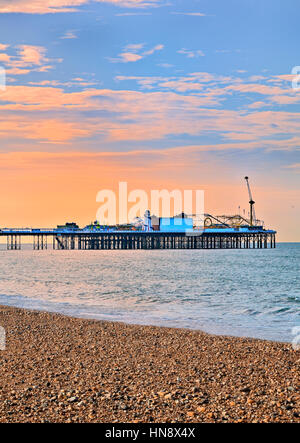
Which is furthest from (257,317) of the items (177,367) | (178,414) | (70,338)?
(178,414)

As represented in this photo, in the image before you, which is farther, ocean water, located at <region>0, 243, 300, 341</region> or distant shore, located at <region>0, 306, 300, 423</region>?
ocean water, located at <region>0, 243, 300, 341</region>

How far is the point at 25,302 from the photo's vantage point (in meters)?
25.2

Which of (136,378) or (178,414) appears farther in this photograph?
(136,378)

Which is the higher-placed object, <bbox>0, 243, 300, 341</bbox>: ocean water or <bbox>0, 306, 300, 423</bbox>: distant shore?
<bbox>0, 306, 300, 423</bbox>: distant shore

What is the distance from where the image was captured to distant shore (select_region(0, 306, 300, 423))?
7727 millimetres

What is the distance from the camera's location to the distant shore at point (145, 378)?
304 inches

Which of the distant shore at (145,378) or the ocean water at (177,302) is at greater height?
the distant shore at (145,378)

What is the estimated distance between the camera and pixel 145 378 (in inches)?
385

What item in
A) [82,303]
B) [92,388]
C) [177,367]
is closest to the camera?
[92,388]

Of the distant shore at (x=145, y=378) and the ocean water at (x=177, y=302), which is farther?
the ocean water at (x=177, y=302)

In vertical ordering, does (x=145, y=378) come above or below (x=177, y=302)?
above

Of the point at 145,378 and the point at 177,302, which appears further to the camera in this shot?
the point at 177,302
